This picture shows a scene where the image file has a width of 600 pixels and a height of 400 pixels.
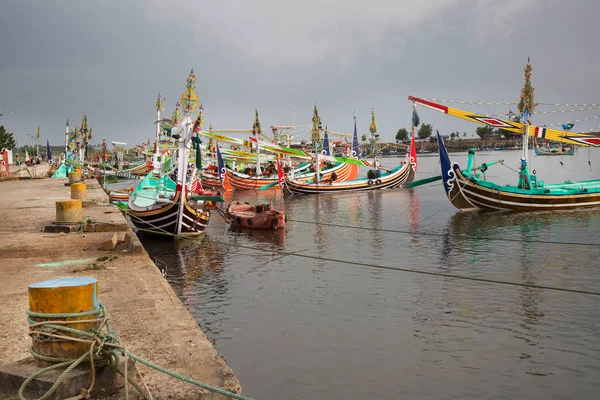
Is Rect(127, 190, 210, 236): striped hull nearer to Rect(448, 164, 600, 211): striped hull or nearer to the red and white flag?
Rect(448, 164, 600, 211): striped hull

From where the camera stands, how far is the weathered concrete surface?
15.5 feet

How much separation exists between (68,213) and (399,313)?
870cm

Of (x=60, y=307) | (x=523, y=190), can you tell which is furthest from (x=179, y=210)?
(x=523, y=190)

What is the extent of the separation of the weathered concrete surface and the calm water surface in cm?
158

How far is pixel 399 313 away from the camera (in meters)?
9.73

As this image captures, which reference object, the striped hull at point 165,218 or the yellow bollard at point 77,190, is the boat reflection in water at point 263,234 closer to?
the striped hull at point 165,218

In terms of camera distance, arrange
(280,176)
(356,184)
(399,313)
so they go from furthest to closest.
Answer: (356,184) → (280,176) → (399,313)

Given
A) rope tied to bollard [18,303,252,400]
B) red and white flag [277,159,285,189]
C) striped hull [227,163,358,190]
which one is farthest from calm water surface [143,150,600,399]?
striped hull [227,163,358,190]

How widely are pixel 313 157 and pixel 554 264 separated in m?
30.1

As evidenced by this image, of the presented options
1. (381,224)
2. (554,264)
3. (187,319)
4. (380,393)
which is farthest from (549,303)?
(381,224)

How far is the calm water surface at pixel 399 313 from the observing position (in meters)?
7.05

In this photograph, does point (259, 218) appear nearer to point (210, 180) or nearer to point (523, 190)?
point (523, 190)

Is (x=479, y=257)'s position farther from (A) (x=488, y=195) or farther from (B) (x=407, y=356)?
(A) (x=488, y=195)

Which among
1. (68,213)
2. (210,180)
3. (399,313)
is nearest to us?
(399,313)
